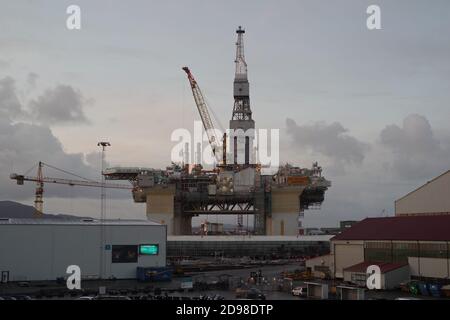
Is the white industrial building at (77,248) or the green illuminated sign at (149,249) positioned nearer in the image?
the white industrial building at (77,248)

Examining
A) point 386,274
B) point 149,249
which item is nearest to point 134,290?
point 149,249

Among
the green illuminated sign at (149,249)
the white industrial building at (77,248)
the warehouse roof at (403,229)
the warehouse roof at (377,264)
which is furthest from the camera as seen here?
the green illuminated sign at (149,249)

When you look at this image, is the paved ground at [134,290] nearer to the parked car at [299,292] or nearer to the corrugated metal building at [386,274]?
the parked car at [299,292]

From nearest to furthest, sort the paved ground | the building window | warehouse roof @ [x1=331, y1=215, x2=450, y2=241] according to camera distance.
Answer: the paved ground, warehouse roof @ [x1=331, y1=215, x2=450, y2=241], the building window

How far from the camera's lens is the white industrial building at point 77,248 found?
36.9m

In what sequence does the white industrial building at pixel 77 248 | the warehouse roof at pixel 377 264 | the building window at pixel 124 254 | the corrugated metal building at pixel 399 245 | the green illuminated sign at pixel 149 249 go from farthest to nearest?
the green illuminated sign at pixel 149 249 → the building window at pixel 124 254 → the white industrial building at pixel 77 248 → the warehouse roof at pixel 377 264 → the corrugated metal building at pixel 399 245

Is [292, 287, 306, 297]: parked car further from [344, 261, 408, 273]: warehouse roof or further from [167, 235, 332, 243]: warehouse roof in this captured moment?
[167, 235, 332, 243]: warehouse roof

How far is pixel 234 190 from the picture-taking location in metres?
81.3

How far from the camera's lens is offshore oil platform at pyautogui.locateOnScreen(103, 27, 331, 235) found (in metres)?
81.5

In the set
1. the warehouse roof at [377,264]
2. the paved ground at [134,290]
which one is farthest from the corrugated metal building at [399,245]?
the paved ground at [134,290]

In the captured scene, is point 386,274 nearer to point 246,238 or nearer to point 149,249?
point 149,249

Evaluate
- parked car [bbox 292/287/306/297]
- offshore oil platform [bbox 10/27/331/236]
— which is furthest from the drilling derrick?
parked car [bbox 292/287/306/297]

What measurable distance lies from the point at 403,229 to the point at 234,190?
43913 millimetres
